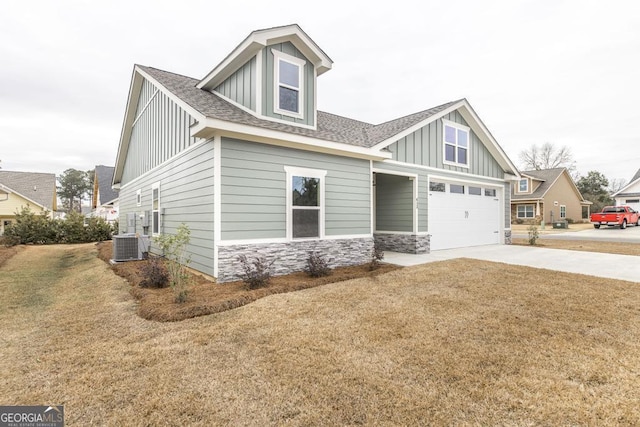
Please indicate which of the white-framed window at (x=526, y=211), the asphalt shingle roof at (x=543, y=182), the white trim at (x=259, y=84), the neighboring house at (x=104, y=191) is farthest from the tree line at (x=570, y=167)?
the neighboring house at (x=104, y=191)

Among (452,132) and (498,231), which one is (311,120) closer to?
(452,132)

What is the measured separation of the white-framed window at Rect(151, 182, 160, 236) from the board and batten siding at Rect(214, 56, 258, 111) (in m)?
4.17

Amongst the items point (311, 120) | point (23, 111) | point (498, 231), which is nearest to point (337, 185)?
point (311, 120)

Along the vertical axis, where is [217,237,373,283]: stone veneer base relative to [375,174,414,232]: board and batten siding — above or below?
below

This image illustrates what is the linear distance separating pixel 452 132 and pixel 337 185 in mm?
6130

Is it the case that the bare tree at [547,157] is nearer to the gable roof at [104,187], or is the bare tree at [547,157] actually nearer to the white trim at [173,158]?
the white trim at [173,158]

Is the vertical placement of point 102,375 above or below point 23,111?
below

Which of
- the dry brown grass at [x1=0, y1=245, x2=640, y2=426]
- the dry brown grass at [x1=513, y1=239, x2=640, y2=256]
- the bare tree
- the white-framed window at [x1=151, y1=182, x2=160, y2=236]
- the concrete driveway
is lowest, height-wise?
the dry brown grass at [x1=0, y1=245, x2=640, y2=426]

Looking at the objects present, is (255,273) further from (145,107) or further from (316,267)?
(145,107)

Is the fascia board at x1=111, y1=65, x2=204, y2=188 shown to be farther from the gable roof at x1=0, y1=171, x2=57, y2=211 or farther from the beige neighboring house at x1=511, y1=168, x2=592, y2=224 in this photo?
the beige neighboring house at x1=511, y1=168, x2=592, y2=224

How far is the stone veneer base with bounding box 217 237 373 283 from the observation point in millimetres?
6031

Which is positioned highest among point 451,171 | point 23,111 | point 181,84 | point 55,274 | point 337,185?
point 23,111

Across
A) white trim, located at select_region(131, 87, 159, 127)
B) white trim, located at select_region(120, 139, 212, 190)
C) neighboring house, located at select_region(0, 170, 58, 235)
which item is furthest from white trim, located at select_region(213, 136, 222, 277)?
neighboring house, located at select_region(0, 170, 58, 235)

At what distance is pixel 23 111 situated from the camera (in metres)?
19.5
